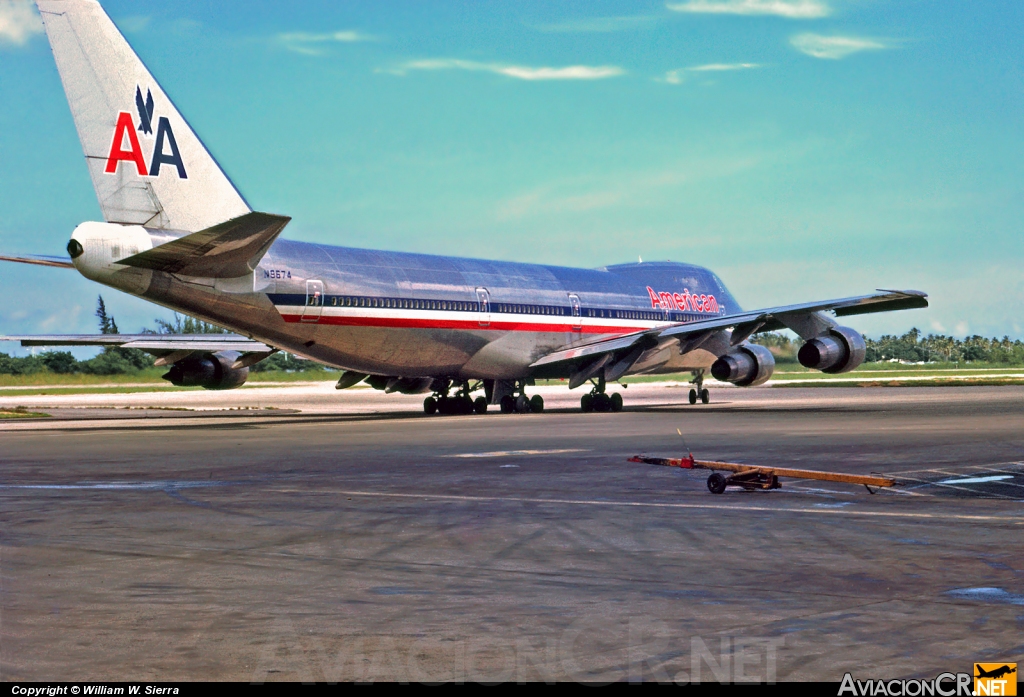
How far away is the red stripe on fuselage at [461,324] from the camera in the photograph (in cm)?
2916

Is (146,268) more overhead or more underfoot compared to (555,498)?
more overhead

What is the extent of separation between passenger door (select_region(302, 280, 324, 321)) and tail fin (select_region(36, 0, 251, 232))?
325cm

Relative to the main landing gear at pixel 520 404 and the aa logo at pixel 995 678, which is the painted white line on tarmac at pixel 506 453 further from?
the main landing gear at pixel 520 404

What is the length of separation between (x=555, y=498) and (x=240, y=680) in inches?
292

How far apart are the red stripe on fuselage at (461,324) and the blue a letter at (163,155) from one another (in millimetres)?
4491

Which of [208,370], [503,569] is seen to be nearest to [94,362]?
[208,370]

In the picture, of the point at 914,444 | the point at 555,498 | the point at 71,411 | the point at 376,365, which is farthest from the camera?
the point at 71,411

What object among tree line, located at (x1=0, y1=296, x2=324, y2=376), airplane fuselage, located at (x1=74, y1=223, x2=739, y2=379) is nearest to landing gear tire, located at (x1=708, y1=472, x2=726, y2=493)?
airplane fuselage, located at (x1=74, y1=223, x2=739, y2=379)

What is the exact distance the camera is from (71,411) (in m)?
39.1

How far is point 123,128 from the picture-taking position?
25.1 meters

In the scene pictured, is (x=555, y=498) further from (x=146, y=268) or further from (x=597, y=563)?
(x=146, y=268)

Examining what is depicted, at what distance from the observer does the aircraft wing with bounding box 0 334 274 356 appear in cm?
3359

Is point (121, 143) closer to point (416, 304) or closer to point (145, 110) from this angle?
point (145, 110)

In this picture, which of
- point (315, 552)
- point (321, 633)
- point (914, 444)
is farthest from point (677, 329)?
point (321, 633)
